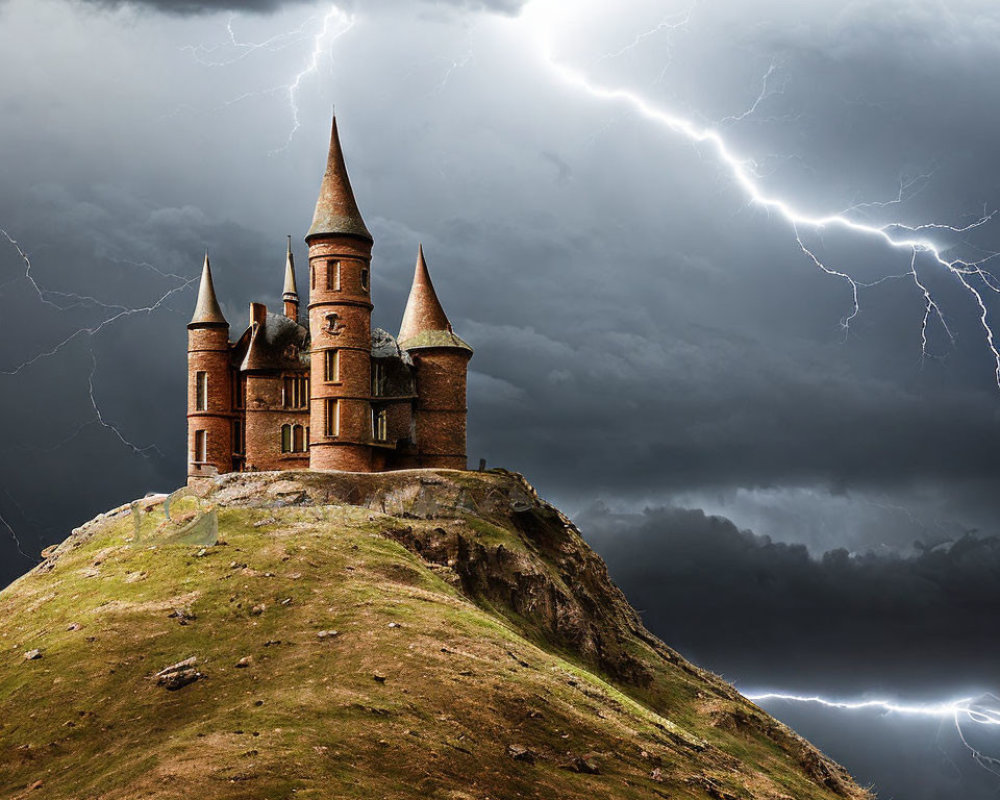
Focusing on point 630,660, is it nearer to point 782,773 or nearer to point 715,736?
point 715,736

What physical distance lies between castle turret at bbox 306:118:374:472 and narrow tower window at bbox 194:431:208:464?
791cm

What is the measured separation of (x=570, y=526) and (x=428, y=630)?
26552mm

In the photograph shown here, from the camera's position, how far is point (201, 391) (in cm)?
5144

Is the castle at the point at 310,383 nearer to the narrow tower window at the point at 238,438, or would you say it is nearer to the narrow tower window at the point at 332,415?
the narrow tower window at the point at 238,438

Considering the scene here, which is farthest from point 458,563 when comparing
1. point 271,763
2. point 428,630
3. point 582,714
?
point 271,763

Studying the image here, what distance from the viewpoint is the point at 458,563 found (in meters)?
37.7

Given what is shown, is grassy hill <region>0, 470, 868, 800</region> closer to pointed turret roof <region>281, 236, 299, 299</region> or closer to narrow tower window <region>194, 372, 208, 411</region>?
narrow tower window <region>194, 372, 208, 411</region>

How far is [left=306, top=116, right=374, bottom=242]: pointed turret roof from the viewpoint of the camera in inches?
1810

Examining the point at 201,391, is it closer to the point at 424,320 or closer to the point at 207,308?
the point at 207,308

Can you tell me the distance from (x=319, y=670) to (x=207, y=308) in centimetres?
3296

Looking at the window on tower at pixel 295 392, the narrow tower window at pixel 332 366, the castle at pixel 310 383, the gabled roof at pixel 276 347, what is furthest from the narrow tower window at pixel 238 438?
the narrow tower window at pixel 332 366

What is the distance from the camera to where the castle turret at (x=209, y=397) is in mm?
51188

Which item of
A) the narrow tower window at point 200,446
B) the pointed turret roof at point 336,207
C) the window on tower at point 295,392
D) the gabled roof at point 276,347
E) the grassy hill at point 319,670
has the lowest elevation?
the grassy hill at point 319,670

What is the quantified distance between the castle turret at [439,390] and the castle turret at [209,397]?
9.16 m
